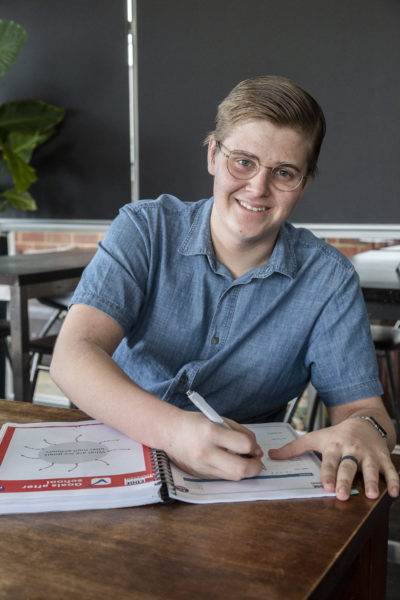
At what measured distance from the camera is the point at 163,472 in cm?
80

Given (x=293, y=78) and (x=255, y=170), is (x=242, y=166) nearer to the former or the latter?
(x=255, y=170)

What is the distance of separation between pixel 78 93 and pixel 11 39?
1.45 ft

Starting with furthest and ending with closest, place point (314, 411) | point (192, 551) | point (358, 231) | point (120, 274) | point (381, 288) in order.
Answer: point (358, 231)
point (314, 411)
point (381, 288)
point (120, 274)
point (192, 551)

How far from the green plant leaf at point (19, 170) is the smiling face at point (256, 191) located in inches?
91.4

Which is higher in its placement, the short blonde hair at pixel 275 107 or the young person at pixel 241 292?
the short blonde hair at pixel 275 107

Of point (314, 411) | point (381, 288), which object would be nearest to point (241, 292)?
point (381, 288)

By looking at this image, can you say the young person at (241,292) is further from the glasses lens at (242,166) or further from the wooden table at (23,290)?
the wooden table at (23,290)

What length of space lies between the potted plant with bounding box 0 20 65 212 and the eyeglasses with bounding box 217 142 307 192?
2.44 m

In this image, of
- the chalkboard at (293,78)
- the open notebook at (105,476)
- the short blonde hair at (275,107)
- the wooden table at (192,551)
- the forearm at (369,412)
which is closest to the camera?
the wooden table at (192,551)

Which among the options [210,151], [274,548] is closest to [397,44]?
[210,151]

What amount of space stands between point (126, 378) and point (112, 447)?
140 mm

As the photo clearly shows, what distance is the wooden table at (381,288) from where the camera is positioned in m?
2.07

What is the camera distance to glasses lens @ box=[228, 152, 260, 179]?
1180 mm

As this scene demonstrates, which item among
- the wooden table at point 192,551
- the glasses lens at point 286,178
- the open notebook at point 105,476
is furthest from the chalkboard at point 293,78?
the wooden table at point 192,551
